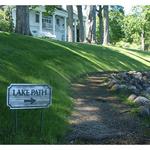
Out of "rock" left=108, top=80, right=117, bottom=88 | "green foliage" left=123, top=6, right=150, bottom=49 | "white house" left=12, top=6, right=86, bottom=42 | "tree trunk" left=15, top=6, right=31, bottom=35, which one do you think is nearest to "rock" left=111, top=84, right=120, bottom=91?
"rock" left=108, top=80, right=117, bottom=88

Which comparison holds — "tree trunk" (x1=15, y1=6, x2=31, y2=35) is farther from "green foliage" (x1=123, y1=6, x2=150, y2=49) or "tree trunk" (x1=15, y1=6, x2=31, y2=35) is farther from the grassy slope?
"green foliage" (x1=123, y1=6, x2=150, y2=49)

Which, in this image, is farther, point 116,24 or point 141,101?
point 116,24

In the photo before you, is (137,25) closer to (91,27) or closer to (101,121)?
(91,27)

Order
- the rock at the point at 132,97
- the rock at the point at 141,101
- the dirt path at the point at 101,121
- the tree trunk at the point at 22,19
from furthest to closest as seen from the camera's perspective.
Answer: the tree trunk at the point at 22,19, the rock at the point at 132,97, the rock at the point at 141,101, the dirt path at the point at 101,121

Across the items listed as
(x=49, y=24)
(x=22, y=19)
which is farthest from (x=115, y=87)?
(x=49, y=24)

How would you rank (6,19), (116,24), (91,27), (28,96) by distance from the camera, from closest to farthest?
(28,96) < (91,27) < (6,19) < (116,24)

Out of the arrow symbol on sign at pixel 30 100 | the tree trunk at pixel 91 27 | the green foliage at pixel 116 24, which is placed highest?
the arrow symbol on sign at pixel 30 100

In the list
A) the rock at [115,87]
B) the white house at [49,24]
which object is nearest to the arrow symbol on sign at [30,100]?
the rock at [115,87]

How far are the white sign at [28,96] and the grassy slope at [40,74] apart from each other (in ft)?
2.30

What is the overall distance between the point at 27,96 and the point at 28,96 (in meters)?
0.02

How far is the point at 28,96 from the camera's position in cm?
922

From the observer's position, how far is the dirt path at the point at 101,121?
10211 millimetres

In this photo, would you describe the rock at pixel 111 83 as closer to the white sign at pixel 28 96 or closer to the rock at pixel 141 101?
the rock at pixel 141 101

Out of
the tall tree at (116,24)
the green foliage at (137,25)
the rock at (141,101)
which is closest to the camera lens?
the rock at (141,101)
